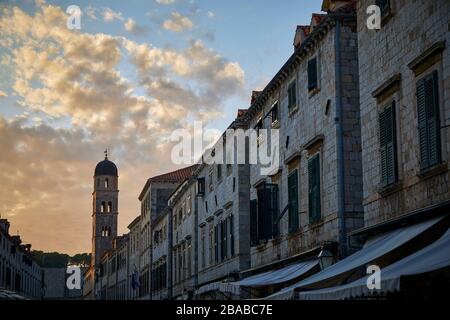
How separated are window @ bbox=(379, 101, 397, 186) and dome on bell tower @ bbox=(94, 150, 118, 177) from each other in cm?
10940

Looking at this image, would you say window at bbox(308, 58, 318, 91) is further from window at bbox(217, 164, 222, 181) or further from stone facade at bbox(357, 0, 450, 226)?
window at bbox(217, 164, 222, 181)

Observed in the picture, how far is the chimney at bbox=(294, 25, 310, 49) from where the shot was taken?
25078 millimetres

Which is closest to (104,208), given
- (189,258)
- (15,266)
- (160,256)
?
(15,266)

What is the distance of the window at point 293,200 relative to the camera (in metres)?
24.4

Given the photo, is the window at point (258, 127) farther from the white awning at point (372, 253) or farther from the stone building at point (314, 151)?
the white awning at point (372, 253)

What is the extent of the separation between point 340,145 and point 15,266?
59.5m

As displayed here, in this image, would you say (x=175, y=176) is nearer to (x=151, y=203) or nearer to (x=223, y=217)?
(x=151, y=203)

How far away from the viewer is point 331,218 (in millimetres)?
21047

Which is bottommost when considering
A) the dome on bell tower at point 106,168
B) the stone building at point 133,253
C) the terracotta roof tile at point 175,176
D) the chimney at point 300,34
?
the stone building at point 133,253

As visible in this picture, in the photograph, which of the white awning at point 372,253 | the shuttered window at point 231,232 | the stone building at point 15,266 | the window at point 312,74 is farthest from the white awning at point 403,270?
the stone building at point 15,266

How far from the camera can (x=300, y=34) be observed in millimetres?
25312

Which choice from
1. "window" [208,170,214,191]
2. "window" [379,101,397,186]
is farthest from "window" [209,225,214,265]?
"window" [379,101,397,186]

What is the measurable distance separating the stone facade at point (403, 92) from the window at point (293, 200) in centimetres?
590
